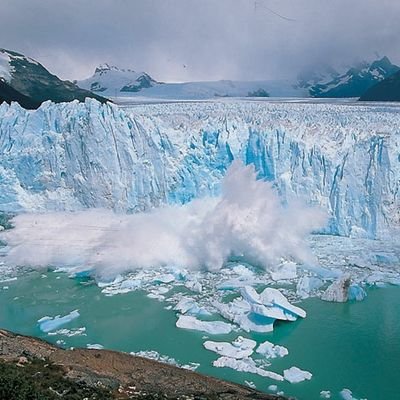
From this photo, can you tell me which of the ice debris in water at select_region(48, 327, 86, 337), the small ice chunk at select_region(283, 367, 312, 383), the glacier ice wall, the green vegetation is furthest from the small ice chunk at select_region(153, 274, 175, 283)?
the green vegetation

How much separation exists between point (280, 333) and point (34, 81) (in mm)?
34945

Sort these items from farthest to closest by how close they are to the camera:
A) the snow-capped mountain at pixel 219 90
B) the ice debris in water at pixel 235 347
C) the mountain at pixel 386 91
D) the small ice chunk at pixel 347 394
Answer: the snow-capped mountain at pixel 219 90
the mountain at pixel 386 91
the ice debris in water at pixel 235 347
the small ice chunk at pixel 347 394

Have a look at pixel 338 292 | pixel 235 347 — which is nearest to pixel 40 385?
pixel 235 347

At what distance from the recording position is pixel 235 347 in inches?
339

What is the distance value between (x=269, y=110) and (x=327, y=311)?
8.68m

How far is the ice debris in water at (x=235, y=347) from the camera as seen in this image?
8.41 meters

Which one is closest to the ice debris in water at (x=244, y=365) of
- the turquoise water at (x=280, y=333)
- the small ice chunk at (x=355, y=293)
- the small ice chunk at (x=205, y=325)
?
the turquoise water at (x=280, y=333)

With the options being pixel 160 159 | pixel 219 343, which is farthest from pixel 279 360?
pixel 160 159

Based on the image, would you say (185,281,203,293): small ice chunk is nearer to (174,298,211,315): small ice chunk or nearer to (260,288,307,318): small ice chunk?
(174,298,211,315): small ice chunk

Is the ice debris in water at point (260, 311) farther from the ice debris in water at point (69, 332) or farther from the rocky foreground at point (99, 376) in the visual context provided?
the ice debris in water at point (69, 332)

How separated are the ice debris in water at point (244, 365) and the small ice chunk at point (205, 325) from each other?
40.2 inches

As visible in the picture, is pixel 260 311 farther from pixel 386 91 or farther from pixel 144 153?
pixel 386 91

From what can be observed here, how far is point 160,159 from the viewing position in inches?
630

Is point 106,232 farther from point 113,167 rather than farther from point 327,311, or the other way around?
point 327,311
